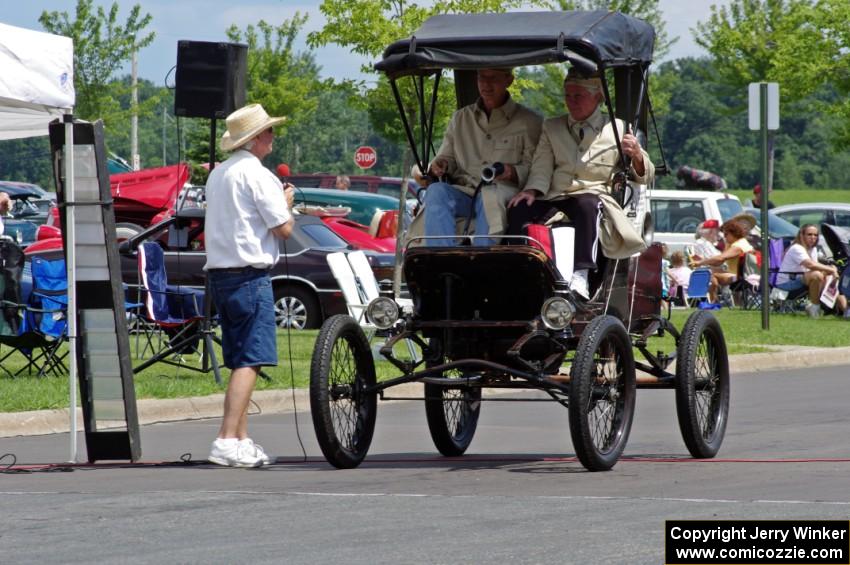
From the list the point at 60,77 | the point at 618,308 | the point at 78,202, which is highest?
the point at 60,77

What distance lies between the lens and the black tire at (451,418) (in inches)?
413

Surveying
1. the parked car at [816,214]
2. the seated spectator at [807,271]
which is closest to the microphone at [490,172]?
the seated spectator at [807,271]

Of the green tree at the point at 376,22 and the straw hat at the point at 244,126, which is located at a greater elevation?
the green tree at the point at 376,22

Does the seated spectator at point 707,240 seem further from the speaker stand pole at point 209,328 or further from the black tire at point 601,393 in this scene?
the black tire at point 601,393

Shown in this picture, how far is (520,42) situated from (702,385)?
2248 millimetres

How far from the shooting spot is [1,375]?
15.9 meters

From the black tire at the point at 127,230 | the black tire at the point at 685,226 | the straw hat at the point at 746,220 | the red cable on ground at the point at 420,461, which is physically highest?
the black tire at the point at 127,230

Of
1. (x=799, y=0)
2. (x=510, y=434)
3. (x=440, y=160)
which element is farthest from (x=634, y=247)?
(x=799, y=0)

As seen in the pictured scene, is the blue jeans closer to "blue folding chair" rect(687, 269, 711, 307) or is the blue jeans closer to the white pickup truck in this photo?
"blue folding chair" rect(687, 269, 711, 307)

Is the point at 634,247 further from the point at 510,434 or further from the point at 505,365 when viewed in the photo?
the point at 510,434

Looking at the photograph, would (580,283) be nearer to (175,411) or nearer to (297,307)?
(175,411)

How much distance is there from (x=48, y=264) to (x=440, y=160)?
707 centimetres

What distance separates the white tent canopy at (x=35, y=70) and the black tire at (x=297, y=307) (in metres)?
9.98

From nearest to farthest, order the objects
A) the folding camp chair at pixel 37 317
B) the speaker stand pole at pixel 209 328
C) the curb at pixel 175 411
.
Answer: the curb at pixel 175 411
the speaker stand pole at pixel 209 328
the folding camp chair at pixel 37 317
